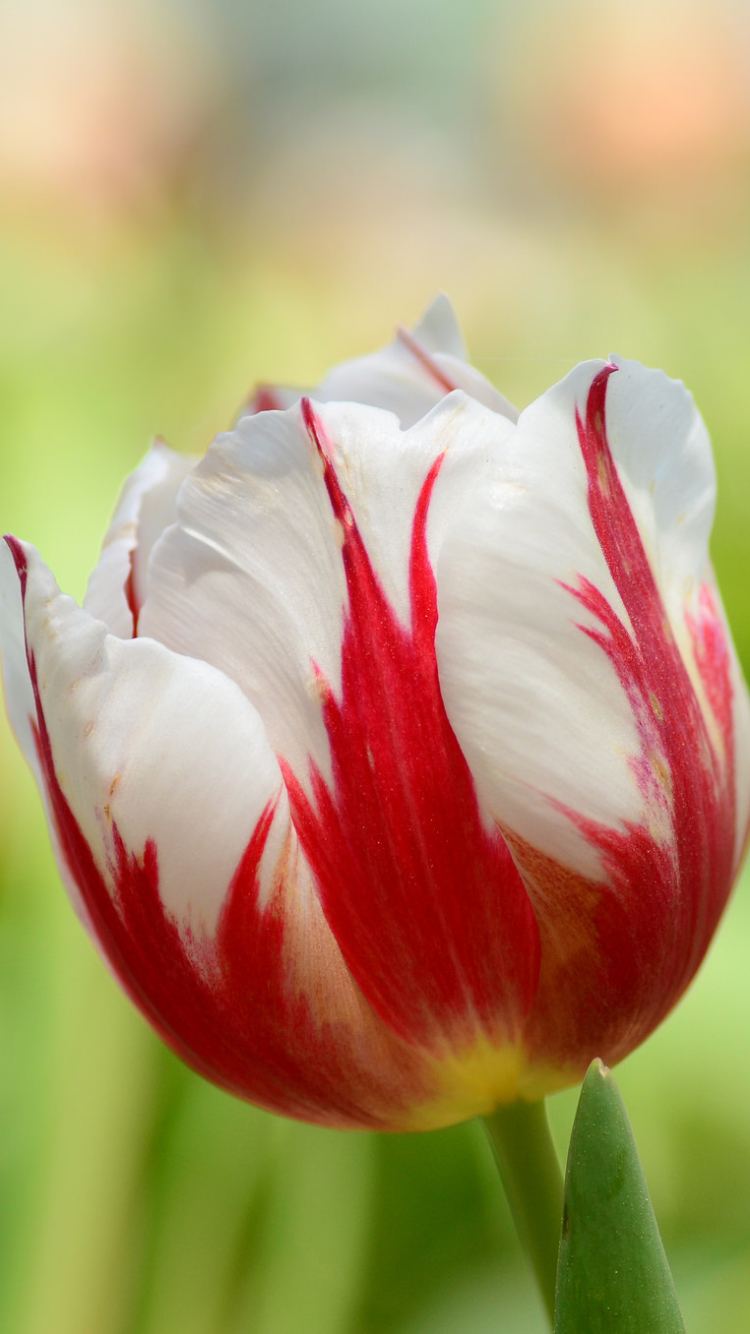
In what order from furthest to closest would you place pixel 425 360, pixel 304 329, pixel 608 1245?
1. pixel 304 329
2. pixel 425 360
3. pixel 608 1245

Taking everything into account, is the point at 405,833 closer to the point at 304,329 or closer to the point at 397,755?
the point at 397,755

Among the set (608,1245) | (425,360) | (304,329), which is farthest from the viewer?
(304,329)

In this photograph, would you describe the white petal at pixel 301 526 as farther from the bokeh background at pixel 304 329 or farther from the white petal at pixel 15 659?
the bokeh background at pixel 304 329

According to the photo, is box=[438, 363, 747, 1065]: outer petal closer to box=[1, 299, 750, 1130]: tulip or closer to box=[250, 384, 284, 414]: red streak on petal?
box=[1, 299, 750, 1130]: tulip

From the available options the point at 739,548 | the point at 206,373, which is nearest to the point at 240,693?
the point at 739,548

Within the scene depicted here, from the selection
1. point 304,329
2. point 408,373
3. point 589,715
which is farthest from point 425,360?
point 304,329

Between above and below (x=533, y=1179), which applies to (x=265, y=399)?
above

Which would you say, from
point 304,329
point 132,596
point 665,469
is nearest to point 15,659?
point 132,596

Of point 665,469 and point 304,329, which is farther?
point 304,329
